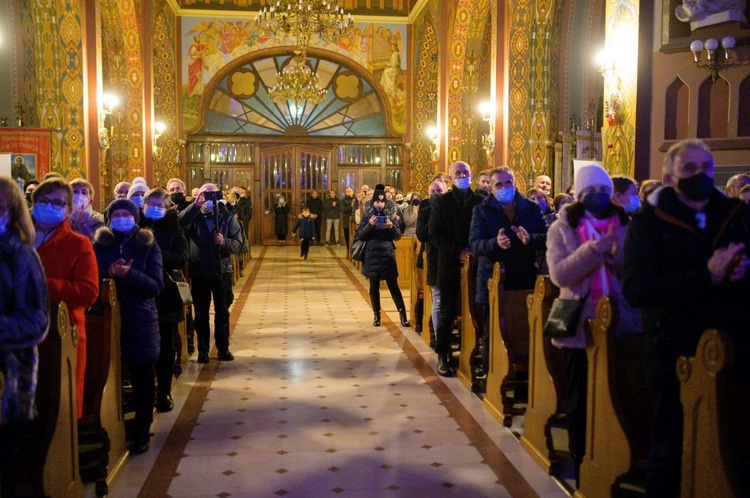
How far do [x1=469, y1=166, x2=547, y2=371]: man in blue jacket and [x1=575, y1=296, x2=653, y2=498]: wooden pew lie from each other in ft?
6.52

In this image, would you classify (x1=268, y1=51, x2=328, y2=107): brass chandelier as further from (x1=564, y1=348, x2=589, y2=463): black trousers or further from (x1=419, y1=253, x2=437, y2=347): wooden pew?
(x1=564, y1=348, x2=589, y2=463): black trousers

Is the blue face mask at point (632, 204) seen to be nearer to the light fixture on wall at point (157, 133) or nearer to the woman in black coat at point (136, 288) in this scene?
the woman in black coat at point (136, 288)

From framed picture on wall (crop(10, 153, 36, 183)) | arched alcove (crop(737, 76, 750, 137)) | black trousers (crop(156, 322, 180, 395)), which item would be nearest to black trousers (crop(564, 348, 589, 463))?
black trousers (crop(156, 322, 180, 395))

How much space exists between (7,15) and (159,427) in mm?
10319

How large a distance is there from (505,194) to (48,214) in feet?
11.4

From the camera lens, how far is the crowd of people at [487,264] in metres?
3.21

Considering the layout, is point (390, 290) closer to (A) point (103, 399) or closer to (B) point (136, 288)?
(B) point (136, 288)

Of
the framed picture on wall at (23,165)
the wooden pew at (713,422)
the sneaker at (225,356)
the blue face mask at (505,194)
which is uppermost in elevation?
the framed picture on wall at (23,165)

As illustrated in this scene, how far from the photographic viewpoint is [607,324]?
3.93 meters

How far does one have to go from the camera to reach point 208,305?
25.7 feet

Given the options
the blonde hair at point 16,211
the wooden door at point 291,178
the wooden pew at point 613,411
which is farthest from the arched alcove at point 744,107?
the wooden door at point 291,178

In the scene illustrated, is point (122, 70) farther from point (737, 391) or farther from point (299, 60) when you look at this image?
point (737, 391)

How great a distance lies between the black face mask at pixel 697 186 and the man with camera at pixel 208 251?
16.6ft

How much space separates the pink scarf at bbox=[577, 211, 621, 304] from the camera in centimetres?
436
